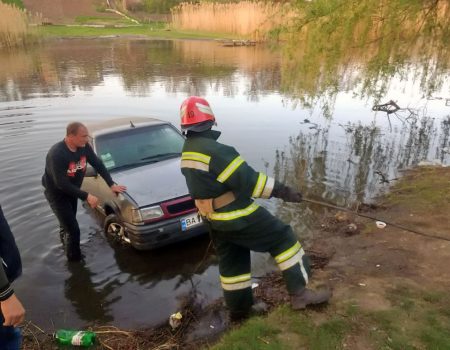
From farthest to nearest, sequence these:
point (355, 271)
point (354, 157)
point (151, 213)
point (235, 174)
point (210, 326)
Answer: point (354, 157)
point (151, 213)
point (355, 271)
point (210, 326)
point (235, 174)

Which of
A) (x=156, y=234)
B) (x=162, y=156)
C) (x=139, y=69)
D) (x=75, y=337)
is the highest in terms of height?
(x=162, y=156)

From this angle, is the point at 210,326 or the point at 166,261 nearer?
the point at 210,326


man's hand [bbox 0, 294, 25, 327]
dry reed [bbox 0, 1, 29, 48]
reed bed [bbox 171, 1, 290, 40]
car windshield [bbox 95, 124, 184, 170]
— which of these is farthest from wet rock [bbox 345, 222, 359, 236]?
dry reed [bbox 0, 1, 29, 48]


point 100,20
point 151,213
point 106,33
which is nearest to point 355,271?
point 151,213

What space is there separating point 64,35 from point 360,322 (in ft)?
172

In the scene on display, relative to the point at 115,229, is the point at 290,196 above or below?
above

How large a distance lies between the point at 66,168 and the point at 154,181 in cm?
125

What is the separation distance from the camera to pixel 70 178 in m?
5.54

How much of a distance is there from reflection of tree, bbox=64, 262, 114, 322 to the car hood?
4.12 ft

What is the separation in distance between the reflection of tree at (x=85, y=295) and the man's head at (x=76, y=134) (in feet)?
5.99

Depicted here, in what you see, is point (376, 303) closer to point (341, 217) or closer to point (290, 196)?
point (290, 196)

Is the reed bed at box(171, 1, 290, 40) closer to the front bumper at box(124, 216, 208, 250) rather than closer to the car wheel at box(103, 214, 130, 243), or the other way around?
the car wheel at box(103, 214, 130, 243)

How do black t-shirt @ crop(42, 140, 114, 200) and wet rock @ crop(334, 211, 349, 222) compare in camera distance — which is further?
wet rock @ crop(334, 211, 349, 222)

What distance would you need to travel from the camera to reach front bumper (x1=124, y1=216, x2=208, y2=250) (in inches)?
216
